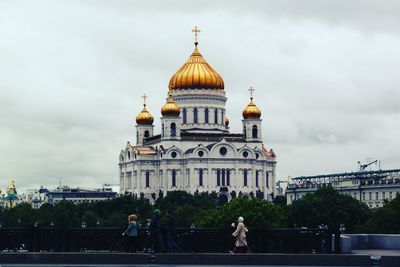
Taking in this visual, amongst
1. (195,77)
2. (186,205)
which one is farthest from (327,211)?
(195,77)

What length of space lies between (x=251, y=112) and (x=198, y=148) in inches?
406

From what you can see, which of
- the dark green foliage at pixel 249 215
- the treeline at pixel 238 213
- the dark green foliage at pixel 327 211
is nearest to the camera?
the treeline at pixel 238 213

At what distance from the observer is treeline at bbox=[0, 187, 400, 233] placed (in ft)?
348

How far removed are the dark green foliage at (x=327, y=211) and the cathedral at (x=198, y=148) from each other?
46690mm

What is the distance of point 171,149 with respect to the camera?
175 metres

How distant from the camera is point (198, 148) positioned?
17412 centimetres

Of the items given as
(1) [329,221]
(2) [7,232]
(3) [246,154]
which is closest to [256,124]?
(3) [246,154]

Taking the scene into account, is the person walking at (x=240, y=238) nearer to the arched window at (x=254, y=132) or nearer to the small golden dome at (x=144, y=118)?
the arched window at (x=254, y=132)

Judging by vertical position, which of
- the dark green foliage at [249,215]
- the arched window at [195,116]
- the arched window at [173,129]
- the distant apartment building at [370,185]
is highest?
the arched window at [195,116]

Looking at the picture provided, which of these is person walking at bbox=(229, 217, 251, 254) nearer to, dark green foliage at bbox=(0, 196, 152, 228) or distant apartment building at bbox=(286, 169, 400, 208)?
dark green foliage at bbox=(0, 196, 152, 228)

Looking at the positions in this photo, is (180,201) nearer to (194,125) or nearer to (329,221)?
(194,125)

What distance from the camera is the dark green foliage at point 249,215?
4345 inches

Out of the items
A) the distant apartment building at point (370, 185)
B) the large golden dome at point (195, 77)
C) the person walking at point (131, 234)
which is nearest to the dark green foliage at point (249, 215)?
the distant apartment building at point (370, 185)

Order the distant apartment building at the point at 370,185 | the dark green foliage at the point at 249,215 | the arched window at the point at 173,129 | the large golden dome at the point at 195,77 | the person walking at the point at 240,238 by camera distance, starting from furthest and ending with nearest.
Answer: the large golden dome at the point at 195,77 < the arched window at the point at 173,129 < the distant apartment building at the point at 370,185 < the dark green foliage at the point at 249,215 < the person walking at the point at 240,238
